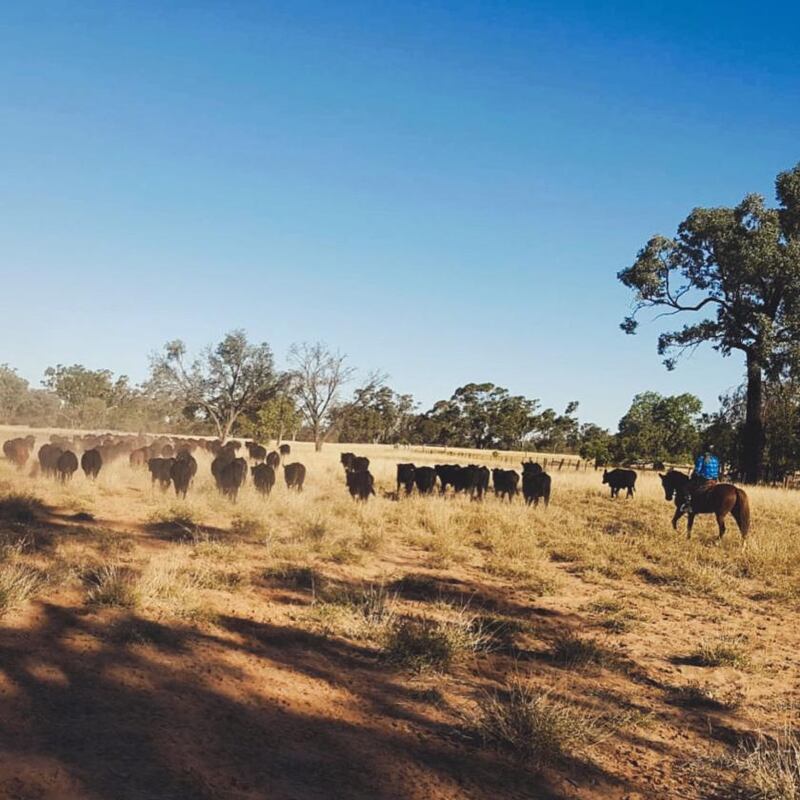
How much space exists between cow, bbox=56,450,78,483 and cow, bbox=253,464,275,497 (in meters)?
4.81

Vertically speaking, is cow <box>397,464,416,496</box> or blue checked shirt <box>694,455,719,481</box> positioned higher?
blue checked shirt <box>694,455,719,481</box>

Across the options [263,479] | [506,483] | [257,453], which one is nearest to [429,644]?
[263,479]

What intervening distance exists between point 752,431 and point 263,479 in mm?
25441

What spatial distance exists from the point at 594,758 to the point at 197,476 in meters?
18.7

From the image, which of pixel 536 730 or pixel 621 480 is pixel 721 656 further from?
pixel 621 480

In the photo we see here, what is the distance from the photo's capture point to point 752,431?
3247 centimetres

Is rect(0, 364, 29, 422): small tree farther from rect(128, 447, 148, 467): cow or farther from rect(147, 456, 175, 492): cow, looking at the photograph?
rect(147, 456, 175, 492): cow

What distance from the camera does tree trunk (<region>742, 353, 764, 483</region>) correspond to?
3155 cm

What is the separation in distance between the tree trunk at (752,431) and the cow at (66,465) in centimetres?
2867

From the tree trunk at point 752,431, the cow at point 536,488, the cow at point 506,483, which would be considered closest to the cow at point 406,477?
the cow at point 506,483

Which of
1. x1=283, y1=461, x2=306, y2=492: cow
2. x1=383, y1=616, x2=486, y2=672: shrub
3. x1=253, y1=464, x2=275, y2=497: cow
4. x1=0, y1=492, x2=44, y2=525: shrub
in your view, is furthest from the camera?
x1=283, y1=461, x2=306, y2=492: cow

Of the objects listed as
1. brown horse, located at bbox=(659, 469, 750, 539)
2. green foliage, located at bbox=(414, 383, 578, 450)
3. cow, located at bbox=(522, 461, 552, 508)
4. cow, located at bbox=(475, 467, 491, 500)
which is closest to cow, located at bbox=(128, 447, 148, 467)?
cow, located at bbox=(475, 467, 491, 500)

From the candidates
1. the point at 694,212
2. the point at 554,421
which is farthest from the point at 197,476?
the point at 554,421

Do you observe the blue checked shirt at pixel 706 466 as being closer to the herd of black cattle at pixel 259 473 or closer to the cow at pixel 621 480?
the herd of black cattle at pixel 259 473
